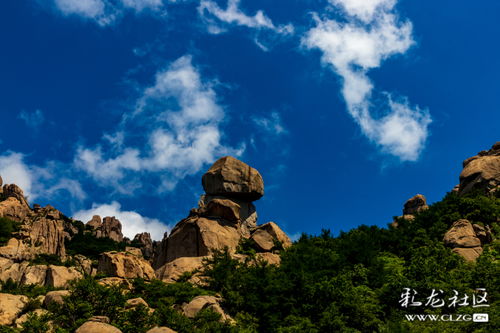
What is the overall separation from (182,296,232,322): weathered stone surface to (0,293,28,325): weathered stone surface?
8.16 m

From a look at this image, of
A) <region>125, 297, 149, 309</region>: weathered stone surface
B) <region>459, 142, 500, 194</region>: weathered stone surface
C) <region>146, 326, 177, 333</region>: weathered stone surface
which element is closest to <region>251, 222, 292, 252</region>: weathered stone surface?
<region>125, 297, 149, 309</region>: weathered stone surface

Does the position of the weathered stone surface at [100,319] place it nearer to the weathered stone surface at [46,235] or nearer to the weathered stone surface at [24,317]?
the weathered stone surface at [24,317]

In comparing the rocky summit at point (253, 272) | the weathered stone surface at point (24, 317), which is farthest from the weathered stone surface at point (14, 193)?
the weathered stone surface at point (24, 317)

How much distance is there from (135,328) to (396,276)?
1450 cm

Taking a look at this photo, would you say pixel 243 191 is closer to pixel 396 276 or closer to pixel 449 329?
pixel 396 276

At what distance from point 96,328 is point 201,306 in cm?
588

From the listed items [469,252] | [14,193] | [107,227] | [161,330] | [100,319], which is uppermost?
[107,227]

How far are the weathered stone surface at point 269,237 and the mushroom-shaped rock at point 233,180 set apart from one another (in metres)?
6.43

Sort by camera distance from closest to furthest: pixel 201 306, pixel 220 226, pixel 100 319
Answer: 1. pixel 100 319
2. pixel 201 306
3. pixel 220 226

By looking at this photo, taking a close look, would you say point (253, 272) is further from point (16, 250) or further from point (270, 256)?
point (16, 250)

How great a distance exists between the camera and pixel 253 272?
29.1 metres

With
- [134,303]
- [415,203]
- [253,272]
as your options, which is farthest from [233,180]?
[415,203]

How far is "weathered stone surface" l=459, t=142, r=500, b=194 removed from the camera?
4194 cm

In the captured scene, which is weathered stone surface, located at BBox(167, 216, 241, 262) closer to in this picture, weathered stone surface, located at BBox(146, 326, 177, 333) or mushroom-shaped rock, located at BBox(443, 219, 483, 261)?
Result: mushroom-shaped rock, located at BBox(443, 219, 483, 261)
